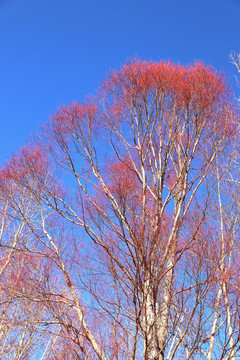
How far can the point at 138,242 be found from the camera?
3.69 meters

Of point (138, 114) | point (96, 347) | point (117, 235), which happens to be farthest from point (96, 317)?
point (138, 114)

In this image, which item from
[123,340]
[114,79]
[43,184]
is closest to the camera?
[123,340]

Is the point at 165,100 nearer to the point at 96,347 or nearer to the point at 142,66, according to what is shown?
the point at 142,66

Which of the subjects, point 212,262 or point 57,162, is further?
point 57,162

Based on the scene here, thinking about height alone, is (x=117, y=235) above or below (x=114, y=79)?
below

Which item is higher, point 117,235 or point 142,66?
point 142,66

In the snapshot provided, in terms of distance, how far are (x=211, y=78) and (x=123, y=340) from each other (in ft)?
14.2

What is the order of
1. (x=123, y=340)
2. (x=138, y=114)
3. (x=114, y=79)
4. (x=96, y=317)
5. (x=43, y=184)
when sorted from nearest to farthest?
(x=123, y=340), (x=96, y=317), (x=43, y=184), (x=138, y=114), (x=114, y=79)

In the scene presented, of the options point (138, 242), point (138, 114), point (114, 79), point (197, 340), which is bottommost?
point (197, 340)

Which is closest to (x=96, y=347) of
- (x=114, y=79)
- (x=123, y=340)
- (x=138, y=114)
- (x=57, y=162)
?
(x=123, y=340)

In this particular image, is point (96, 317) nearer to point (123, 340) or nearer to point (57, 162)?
point (123, 340)

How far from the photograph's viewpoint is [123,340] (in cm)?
410

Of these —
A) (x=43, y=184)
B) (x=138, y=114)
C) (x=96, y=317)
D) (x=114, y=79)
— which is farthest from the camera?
(x=114, y=79)

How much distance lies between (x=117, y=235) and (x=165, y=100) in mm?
2387
